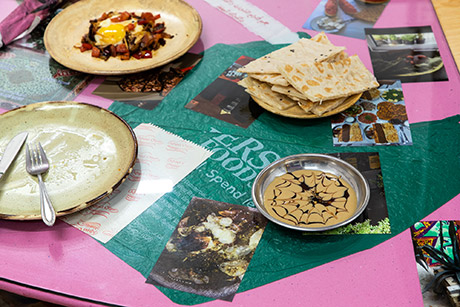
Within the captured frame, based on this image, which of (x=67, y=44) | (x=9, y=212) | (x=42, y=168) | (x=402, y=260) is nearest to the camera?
(x=402, y=260)

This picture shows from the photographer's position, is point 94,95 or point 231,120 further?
point 94,95

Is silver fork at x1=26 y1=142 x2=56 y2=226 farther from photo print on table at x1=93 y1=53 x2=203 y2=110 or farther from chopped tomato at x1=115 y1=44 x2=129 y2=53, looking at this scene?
chopped tomato at x1=115 y1=44 x2=129 y2=53

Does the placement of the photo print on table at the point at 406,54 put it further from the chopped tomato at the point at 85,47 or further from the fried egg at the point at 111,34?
the chopped tomato at the point at 85,47

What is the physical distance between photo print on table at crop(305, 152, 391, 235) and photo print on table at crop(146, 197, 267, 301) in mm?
197

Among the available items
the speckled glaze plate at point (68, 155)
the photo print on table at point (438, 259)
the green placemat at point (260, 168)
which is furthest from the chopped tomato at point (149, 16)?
the photo print on table at point (438, 259)

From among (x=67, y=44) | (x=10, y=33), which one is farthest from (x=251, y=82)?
(x=10, y=33)

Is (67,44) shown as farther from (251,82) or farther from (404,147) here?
(404,147)

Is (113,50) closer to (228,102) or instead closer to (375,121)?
(228,102)

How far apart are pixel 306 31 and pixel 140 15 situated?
693 millimetres

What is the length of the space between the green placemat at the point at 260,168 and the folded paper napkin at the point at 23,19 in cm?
68

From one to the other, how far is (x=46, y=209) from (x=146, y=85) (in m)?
0.67

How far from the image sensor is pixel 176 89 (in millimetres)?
1787

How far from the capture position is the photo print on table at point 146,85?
5.75ft

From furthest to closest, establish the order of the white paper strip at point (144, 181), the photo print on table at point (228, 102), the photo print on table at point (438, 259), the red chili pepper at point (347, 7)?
1. the red chili pepper at point (347, 7)
2. the photo print on table at point (228, 102)
3. the white paper strip at point (144, 181)
4. the photo print on table at point (438, 259)
